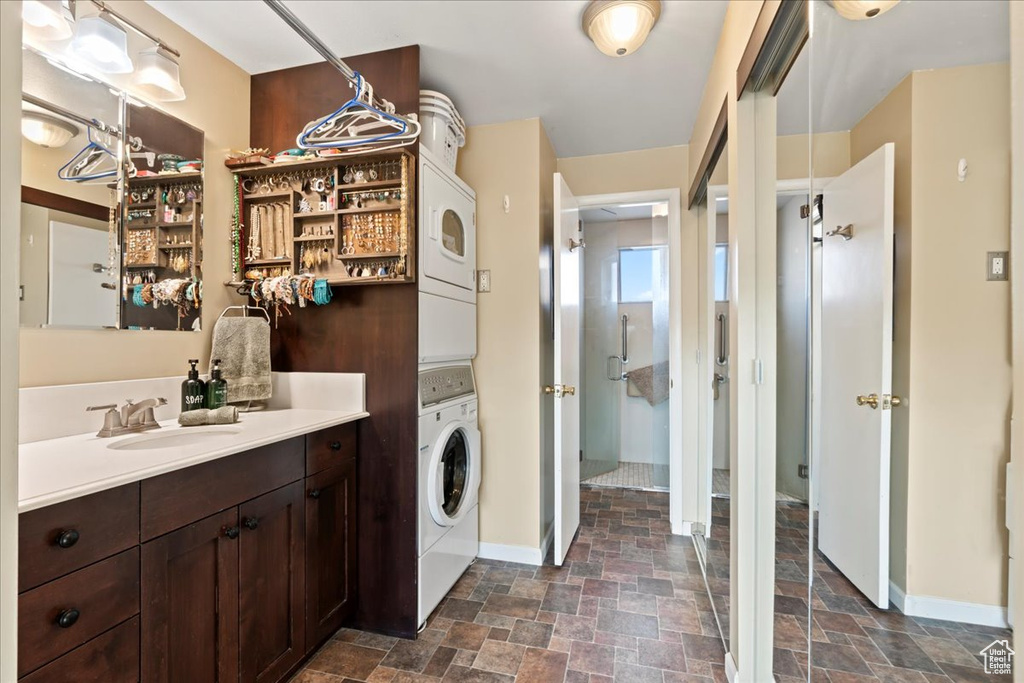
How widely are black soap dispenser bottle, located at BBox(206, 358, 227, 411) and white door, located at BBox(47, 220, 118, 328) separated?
37 cm

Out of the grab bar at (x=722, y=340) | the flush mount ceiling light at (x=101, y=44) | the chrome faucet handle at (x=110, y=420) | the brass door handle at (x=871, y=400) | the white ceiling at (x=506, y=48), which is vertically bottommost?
the chrome faucet handle at (x=110, y=420)

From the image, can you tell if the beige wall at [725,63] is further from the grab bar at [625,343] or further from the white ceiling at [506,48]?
the grab bar at [625,343]

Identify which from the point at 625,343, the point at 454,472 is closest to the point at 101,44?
the point at 454,472

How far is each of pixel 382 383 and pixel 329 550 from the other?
71 cm

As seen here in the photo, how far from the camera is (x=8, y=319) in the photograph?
0.42 meters

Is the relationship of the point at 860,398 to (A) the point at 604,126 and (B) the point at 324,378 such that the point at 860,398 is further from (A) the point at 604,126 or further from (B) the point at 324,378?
(A) the point at 604,126

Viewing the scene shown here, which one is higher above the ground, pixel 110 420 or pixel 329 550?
pixel 110 420

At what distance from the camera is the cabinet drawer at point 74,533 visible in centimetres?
83

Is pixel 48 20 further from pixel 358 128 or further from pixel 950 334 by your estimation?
pixel 950 334

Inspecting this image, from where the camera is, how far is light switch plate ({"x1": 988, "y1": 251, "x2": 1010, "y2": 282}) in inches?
20.9

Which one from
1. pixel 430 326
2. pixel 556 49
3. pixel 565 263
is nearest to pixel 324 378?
pixel 430 326

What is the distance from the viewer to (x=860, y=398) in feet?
3.04

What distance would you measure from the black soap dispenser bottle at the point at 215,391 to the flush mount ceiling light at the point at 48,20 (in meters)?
1.22

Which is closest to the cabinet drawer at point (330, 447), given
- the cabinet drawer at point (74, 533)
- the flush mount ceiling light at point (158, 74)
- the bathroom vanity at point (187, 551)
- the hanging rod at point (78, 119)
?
the bathroom vanity at point (187, 551)
